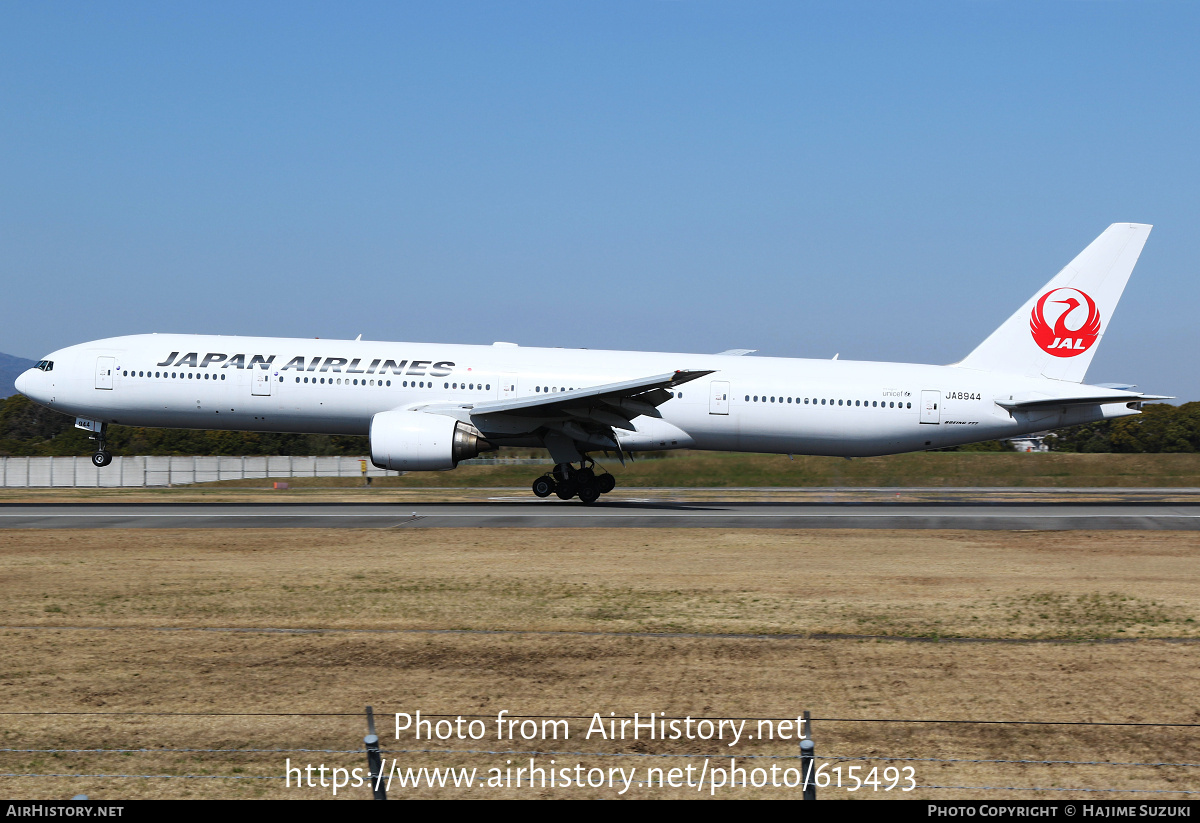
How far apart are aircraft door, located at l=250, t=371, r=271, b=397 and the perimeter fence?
20.6 metres

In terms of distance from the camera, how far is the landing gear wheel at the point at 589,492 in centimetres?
2919

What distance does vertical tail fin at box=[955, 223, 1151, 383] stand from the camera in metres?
31.1

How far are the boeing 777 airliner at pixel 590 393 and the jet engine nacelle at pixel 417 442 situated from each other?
0.13ft

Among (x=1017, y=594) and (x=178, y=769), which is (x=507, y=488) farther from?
(x=178, y=769)

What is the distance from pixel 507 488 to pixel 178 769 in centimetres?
3606

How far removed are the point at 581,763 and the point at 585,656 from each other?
363 cm

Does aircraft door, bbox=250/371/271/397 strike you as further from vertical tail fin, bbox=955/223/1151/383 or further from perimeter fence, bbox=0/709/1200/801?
vertical tail fin, bbox=955/223/1151/383

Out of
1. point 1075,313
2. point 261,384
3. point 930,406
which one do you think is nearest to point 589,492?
point 261,384

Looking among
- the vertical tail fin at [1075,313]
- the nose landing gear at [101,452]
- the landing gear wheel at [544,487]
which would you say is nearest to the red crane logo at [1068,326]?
the vertical tail fin at [1075,313]

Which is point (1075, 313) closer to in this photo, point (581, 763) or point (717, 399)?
point (717, 399)

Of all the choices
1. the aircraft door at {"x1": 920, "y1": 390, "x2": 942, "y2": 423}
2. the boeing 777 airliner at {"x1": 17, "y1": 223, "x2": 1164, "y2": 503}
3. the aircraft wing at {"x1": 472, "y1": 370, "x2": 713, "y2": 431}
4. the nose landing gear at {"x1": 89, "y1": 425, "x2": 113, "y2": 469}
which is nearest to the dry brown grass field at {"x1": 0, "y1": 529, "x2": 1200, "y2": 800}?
the aircraft wing at {"x1": 472, "y1": 370, "x2": 713, "y2": 431}

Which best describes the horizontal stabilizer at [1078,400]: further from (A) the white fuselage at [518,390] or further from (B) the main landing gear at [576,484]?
(B) the main landing gear at [576,484]
